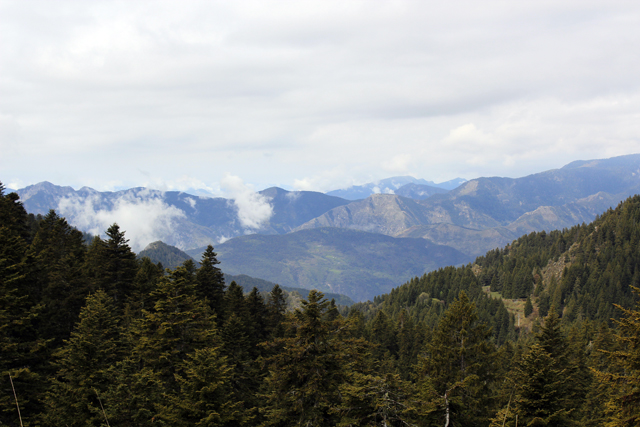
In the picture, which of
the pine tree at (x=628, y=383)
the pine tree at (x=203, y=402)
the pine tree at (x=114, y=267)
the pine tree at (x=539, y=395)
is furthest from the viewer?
the pine tree at (x=114, y=267)

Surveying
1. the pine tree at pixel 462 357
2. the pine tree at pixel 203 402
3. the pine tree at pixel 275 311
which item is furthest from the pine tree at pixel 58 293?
the pine tree at pixel 462 357

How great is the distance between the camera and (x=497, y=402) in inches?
1255

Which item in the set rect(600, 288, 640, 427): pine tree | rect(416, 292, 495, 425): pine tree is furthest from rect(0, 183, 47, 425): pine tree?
rect(600, 288, 640, 427): pine tree

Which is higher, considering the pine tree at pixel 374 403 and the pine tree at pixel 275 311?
the pine tree at pixel 374 403

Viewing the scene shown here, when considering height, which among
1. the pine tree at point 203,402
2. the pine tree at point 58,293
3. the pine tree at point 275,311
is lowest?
the pine tree at point 275,311

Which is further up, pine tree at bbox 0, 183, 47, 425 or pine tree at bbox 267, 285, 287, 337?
pine tree at bbox 0, 183, 47, 425

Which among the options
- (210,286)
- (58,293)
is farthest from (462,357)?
Result: (58,293)

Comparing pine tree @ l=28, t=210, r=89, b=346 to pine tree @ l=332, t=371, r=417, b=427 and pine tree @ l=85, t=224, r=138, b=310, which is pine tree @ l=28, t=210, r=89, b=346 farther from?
pine tree @ l=332, t=371, r=417, b=427

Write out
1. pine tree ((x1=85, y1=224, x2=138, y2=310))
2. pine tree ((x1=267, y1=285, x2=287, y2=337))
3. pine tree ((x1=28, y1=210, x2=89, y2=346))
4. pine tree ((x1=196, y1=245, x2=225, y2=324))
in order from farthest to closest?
1. pine tree ((x1=267, y1=285, x2=287, y2=337))
2. pine tree ((x1=196, y1=245, x2=225, y2=324))
3. pine tree ((x1=85, y1=224, x2=138, y2=310))
4. pine tree ((x1=28, y1=210, x2=89, y2=346))

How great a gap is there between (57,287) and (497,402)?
1852 inches

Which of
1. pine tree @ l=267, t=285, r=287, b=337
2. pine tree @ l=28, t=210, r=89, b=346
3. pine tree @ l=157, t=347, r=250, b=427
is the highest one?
pine tree @ l=28, t=210, r=89, b=346

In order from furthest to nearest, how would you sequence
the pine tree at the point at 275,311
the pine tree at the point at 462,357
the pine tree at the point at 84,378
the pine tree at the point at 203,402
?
1. the pine tree at the point at 275,311
2. the pine tree at the point at 462,357
3. the pine tree at the point at 84,378
4. the pine tree at the point at 203,402

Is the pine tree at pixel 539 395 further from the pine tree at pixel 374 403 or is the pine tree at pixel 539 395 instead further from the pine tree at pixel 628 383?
the pine tree at pixel 374 403

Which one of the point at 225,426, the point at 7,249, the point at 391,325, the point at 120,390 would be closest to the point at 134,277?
the point at 7,249
